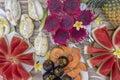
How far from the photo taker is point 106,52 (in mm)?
981

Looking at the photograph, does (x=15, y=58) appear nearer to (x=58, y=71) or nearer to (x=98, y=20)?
(x=58, y=71)

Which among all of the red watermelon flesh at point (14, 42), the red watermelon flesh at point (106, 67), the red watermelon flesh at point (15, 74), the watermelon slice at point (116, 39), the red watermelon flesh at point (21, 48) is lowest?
the red watermelon flesh at point (106, 67)

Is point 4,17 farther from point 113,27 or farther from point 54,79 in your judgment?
point 113,27

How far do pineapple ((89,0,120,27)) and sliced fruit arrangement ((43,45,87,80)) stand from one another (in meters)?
0.16

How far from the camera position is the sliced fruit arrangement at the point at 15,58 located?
1005mm

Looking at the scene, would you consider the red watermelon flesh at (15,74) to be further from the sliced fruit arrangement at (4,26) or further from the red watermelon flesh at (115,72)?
the red watermelon flesh at (115,72)

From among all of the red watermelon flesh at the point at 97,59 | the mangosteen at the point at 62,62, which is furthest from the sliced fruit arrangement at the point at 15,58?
the red watermelon flesh at the point at 97,59

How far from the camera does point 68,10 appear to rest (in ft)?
3.18

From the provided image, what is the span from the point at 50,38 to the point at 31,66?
12cm

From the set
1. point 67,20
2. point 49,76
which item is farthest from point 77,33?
point 49,76

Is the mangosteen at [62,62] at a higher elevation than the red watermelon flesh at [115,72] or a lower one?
higher

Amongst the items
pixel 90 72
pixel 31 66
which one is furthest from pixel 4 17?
pixel 90 72

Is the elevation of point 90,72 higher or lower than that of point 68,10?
lower

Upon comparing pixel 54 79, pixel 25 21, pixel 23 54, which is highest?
pixel 25 21
